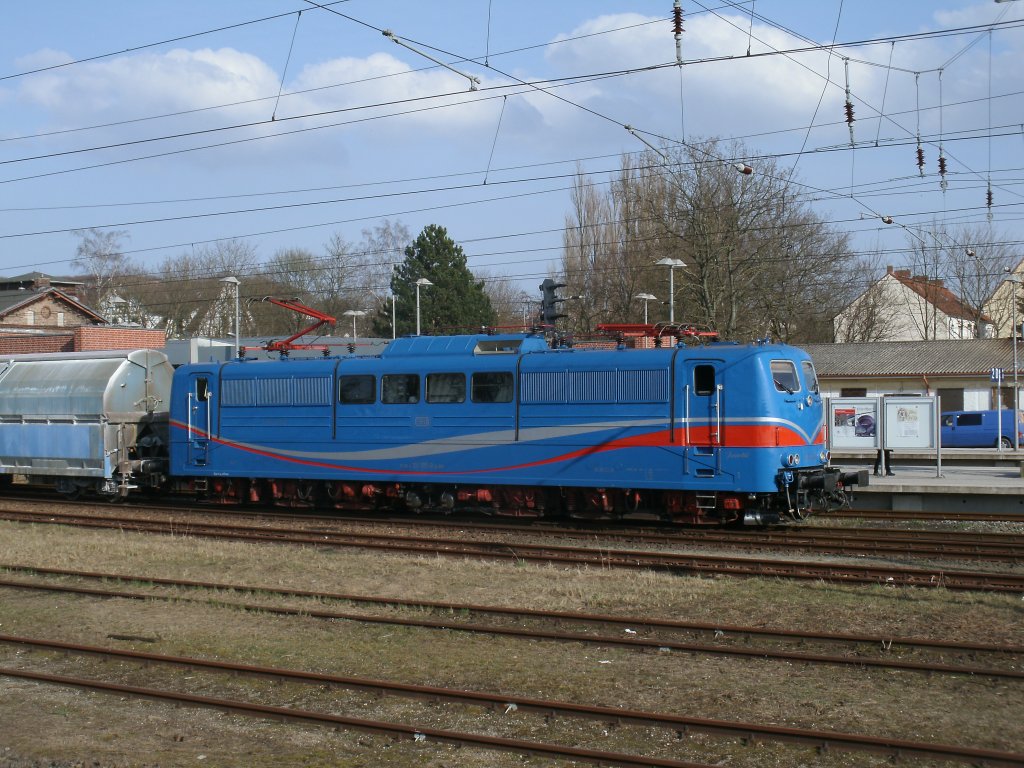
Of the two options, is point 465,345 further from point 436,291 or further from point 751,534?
point 436,291

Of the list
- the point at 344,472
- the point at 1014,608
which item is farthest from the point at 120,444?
the point at 1014,608

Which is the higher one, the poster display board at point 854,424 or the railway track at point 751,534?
the poster display board at point 854,424

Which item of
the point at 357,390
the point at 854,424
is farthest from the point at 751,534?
the point at 854,424

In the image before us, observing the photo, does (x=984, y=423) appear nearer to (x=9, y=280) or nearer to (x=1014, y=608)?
(x=1014, y=608)

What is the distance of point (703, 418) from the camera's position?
57.9 feet

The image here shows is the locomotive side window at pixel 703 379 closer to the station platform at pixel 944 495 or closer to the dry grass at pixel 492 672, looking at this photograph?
the dry grass at pixel 492 672

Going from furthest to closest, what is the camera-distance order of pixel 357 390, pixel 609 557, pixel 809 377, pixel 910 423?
1. pixel 910 423
2. pixel 357 390
3. pixel 809 377
4. pixel 609 557

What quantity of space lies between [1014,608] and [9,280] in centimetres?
8039

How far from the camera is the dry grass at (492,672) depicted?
764 centimetres

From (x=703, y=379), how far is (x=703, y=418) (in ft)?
2.27

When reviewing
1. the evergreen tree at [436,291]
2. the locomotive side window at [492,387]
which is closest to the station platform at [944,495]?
the locomotive side window at [492,387]

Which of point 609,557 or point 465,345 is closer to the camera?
point 609,557

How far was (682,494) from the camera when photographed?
18359 millimetres

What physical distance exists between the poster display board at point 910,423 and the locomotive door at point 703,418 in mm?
9147
